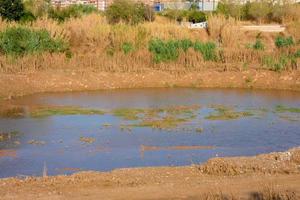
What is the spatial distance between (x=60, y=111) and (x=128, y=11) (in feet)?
73.4

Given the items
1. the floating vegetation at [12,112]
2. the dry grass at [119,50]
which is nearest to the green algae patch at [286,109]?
the dry grass at [119,50]

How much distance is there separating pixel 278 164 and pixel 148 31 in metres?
19.3

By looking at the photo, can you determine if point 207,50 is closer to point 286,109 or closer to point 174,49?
point 174,49

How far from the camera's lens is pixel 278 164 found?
13359 mm

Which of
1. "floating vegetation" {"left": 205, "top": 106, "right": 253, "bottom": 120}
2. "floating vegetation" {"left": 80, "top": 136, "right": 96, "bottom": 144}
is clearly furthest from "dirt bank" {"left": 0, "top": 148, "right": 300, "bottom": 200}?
"floating vegetation" {"left": 205, "top": 106, "right": 253, "bottom": 120}

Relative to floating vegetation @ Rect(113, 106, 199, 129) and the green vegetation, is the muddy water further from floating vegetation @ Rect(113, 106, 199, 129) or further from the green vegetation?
the green vegetation

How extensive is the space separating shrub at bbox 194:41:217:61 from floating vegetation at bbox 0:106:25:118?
9633 millimetres

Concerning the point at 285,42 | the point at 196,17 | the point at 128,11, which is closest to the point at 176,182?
the point at 285,42

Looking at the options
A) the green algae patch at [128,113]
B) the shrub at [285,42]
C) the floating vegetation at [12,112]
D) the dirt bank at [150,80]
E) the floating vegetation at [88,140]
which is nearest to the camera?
the floating vegetation at [88,140]

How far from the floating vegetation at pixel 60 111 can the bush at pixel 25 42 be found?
6.59 meters

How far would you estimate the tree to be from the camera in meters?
35.8

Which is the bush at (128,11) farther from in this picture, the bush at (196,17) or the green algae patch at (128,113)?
the green algae patch at (128,113)

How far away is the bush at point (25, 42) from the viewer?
27906 mm

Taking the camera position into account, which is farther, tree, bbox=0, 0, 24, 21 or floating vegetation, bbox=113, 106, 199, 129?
tree, bbox=0, 0, 24, 21
